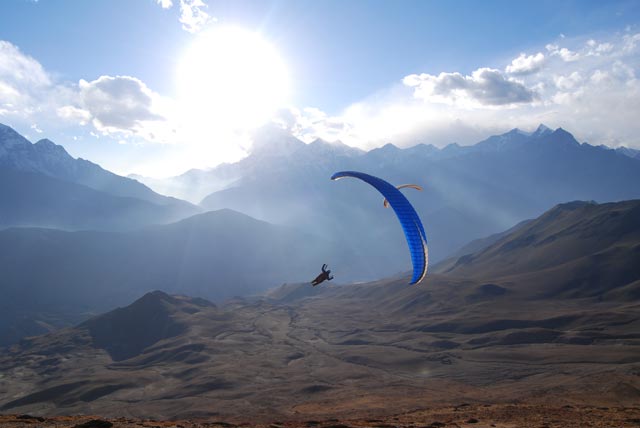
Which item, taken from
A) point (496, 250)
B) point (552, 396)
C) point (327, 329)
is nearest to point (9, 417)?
point (552, 396)

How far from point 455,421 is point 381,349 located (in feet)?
211

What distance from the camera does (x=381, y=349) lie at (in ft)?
300

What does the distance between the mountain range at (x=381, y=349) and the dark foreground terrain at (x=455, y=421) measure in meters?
12.7

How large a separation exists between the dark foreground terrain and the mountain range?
12.7 m

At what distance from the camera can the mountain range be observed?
56469 millimetres

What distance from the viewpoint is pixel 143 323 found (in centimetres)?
12144

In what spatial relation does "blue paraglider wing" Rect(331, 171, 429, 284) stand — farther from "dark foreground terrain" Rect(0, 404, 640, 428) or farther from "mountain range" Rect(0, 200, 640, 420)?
"mountain range" Rect(0, 200, 640, 420)

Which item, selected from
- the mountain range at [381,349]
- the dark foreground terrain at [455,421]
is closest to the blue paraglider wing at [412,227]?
the dark foreground terrain at [455,421]

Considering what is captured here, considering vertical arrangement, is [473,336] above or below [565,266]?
below

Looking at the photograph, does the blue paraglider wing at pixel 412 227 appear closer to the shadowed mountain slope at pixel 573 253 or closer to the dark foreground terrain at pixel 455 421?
the dark foreground terrain at pixel 455 421

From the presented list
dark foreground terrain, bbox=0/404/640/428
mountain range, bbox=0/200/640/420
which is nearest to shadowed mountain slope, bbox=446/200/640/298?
mountain range, bbox=0/200/640/420

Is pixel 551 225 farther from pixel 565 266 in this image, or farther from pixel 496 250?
pixel 565 266

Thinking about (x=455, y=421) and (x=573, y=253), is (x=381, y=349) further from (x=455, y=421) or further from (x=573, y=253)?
(x=573, y=253)

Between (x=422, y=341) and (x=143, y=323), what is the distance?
243 feet
